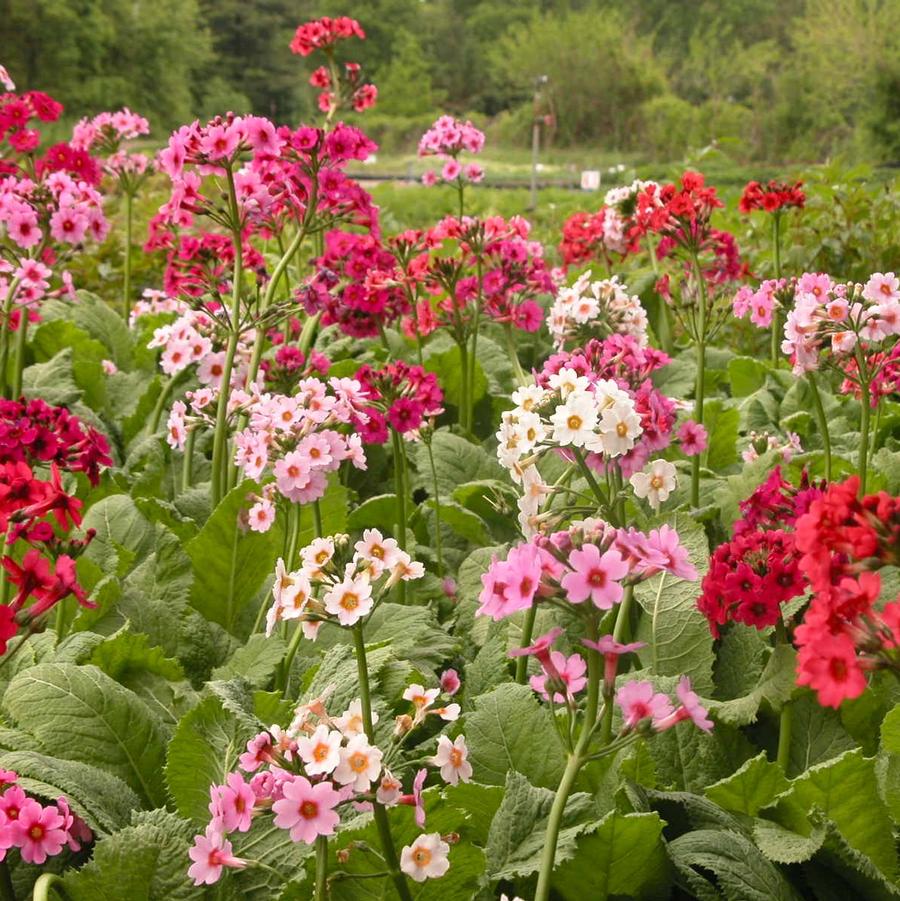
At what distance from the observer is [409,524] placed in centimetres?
370

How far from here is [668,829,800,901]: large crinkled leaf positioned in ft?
6.42

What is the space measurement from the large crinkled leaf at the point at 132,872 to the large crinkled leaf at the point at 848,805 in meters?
1.05

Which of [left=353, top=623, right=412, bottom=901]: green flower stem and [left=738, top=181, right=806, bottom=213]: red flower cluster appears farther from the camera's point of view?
[left=738, top=181, right=806, bottom=213]: red flower cluster

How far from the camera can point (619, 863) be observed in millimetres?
1982

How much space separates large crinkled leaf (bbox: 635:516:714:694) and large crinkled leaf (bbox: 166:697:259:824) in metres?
1.02

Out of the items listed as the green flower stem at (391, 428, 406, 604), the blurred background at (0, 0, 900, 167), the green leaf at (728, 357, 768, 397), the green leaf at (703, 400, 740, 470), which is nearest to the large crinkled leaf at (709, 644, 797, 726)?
the green flower stem at (391, 428, 406, 604)

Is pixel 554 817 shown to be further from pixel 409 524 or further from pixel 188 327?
pixel 188 327

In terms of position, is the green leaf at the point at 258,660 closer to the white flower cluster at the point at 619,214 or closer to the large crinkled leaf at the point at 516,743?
the large crinkled leaf at the point at 516,743

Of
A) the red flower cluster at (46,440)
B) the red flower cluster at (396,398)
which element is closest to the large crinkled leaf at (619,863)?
the red flower cluster at (46,440)

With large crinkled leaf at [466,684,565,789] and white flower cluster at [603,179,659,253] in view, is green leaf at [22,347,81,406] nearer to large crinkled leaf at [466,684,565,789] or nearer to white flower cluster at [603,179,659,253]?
→ white flower cluster at [603,179,659,253]

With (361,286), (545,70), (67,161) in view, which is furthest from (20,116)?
(545,70)

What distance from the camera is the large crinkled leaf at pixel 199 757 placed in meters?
2.17

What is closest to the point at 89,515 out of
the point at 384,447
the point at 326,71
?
the point at 384,447

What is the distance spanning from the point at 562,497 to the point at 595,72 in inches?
1973
